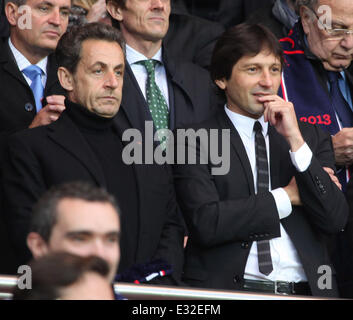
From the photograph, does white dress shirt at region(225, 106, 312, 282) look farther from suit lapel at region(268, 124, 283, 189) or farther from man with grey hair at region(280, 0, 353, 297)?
man with grey hair at region(280, 0, 353, 297)

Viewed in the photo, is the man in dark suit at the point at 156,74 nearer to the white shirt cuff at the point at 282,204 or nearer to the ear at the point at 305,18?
the ear at the point at 305,18

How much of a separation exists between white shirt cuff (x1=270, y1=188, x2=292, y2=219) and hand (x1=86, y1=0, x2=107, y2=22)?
184cm

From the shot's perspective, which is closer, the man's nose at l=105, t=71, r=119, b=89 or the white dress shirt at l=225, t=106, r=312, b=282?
the white dress shirt at l=225, t=106, r=312, b=282

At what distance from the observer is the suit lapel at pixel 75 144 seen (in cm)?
333

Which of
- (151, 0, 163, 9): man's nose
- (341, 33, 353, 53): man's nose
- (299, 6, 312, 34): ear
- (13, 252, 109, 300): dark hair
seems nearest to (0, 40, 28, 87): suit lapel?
(151, 0, 163, 9): man's nose

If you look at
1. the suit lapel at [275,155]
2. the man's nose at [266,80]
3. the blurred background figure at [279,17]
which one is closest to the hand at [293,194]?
the suit lapel at [275,155]

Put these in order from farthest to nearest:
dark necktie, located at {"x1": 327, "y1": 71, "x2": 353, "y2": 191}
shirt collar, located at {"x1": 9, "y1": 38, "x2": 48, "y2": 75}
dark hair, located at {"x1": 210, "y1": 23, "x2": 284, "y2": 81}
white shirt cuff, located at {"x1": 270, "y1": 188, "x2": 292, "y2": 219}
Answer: dark necktie, located at {"x1": 327, "y1": 71, "x2": 353, "y2": 191} → shirt collar, located at {"x1": 9, "y1": 38, "x2": 48, "y2": 75} → dark hair, located at {"x1": 210, "y1": 23, "x2": 284, "y2": 81} → white shirt cuff, located at {"x1": 270, "y1": 188, "x2": 292, "y2": 219}

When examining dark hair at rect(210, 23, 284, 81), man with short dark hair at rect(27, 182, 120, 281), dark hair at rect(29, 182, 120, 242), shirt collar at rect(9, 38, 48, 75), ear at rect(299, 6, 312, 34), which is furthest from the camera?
ear at rect(299, 6, 312, 34)

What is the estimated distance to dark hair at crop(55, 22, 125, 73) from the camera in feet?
12.0

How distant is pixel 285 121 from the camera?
3.54 metres

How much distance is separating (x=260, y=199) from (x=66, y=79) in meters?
0.99

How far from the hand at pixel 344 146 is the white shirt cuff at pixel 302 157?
0.68 m
